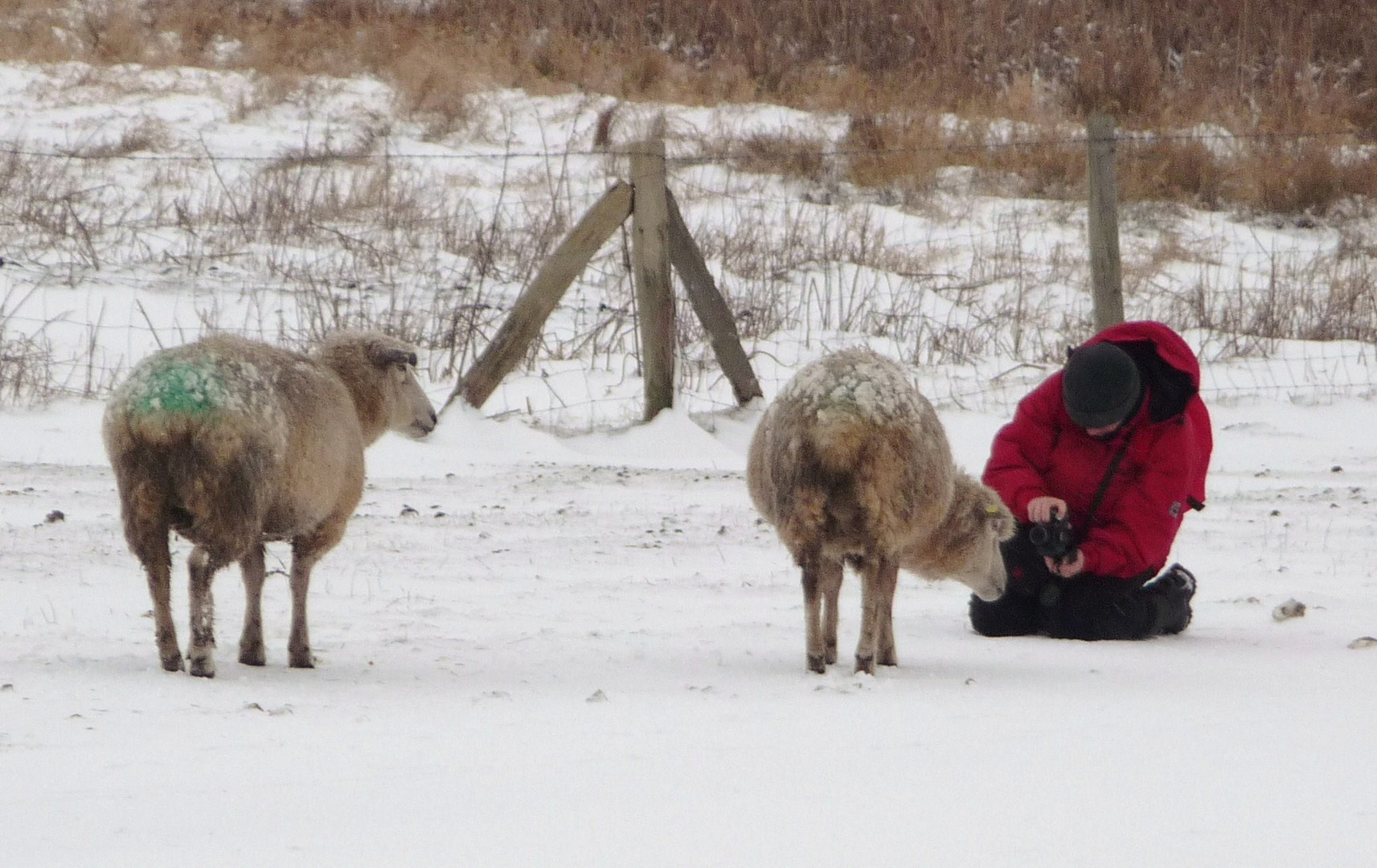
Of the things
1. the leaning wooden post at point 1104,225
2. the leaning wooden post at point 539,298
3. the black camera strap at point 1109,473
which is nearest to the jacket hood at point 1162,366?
the black camera strap at point 1109,473

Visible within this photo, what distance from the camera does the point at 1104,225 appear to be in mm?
10945

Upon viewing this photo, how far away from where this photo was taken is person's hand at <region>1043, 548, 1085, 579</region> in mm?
6195

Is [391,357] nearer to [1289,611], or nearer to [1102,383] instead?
[1102,383]

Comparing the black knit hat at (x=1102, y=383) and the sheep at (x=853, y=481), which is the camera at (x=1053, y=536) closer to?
the black knit hat at (x=1102, y=383)

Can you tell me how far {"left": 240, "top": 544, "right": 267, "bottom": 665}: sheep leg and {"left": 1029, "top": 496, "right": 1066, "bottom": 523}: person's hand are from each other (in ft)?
9.78

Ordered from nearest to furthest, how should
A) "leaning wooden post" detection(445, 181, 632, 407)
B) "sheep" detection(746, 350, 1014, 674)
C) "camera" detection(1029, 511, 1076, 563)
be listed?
"sheep" detection(746, 350, 1014, 674)
"camera" detection(1029, 511, 1076, 563)
"leaning wooden post" detection(445, 181, 632, 407)

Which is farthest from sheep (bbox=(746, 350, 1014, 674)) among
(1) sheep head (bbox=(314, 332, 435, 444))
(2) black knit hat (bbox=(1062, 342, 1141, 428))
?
(1) sheep head (bbox=(314, 332, 435, 444))

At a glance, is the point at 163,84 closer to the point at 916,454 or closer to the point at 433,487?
the point at 433,487

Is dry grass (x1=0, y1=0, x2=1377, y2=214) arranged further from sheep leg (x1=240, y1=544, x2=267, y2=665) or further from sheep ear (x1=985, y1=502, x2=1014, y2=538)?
sheep leg (x1=240, y1=544, x2=267, y2=665)

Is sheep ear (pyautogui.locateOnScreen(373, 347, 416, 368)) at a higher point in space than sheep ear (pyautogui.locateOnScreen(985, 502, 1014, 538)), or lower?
higher


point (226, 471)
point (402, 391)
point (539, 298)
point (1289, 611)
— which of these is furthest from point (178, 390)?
point (539, 298)

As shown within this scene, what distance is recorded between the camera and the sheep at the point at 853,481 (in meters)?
5.12

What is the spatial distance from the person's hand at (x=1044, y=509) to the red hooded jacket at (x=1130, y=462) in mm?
124

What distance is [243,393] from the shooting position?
495cm
